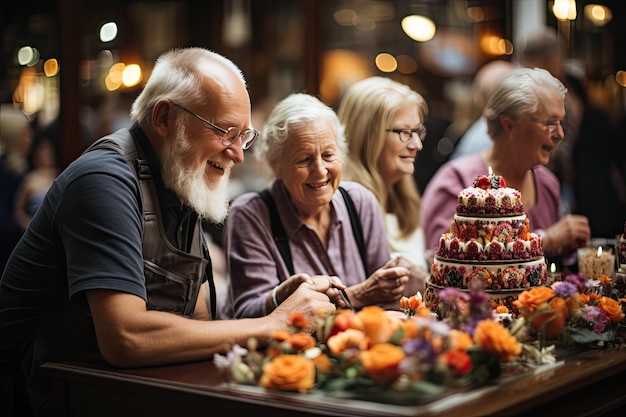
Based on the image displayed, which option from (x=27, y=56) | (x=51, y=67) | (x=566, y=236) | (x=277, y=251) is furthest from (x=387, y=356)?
(x=27, y=56)

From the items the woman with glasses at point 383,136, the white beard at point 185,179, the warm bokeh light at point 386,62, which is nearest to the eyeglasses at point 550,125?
the woman with glasses at point 383,136

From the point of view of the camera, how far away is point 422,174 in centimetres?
547

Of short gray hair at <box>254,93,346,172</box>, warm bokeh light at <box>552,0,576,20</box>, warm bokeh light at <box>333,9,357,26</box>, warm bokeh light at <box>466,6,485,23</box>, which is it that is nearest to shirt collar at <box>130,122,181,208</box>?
short gray hair at <box>254,93,346,172</box>

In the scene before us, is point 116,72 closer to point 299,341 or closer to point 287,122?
point 287,122

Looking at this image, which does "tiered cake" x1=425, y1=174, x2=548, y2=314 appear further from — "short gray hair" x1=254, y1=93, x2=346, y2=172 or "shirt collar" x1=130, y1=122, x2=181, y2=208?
"shirt collar" x1=130, y1=122, x2=181, y2=208

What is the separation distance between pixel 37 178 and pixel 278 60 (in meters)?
2.58

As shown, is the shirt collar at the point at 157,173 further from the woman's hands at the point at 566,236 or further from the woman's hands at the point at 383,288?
the woman's hands at the point at 566,236

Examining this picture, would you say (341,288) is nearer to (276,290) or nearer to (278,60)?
(276,290)

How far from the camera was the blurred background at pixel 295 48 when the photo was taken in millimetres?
5996

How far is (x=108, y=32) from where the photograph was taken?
713cm

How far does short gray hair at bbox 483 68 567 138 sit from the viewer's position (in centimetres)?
358

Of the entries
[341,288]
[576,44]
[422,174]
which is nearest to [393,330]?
[341,288]

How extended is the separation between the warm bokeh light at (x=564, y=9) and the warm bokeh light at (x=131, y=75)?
3324mm

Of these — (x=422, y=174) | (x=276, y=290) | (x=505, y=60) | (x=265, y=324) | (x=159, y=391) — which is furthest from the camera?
(x=505, y=60)
